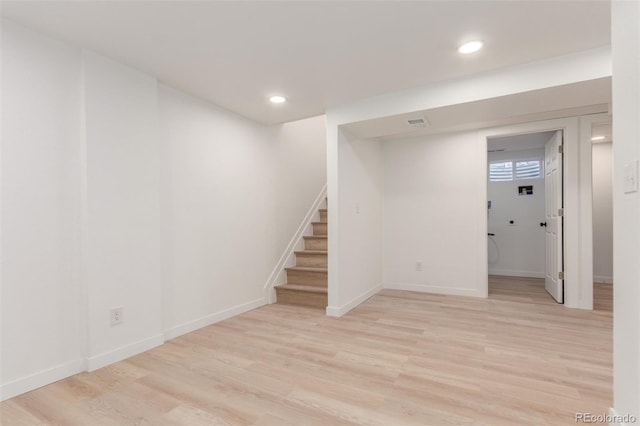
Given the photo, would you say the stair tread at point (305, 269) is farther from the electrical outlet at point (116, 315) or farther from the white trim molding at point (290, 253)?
the electrical outlet at point (116, 315)

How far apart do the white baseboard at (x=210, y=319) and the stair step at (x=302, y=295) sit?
0.70 feet

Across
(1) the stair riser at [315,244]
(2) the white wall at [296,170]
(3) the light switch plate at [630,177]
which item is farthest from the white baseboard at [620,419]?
(2) the white wall at [296,170]

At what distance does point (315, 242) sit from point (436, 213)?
5.53 feet

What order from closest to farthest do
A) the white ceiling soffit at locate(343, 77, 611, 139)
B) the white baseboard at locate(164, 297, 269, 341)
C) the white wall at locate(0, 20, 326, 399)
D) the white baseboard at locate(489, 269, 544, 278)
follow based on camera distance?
the white wall at locate(0, 20, 326, 399) → the white ceiling soffit at locate(343, 77, 611, 139) → the white baseboard at locate(164, 297, 269, 341) → the white baseboard at locate(489, 269, 544, 278)

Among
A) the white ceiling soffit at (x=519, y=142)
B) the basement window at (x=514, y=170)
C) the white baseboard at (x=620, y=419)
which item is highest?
the white ceiling soffit at (x=519, y=142)

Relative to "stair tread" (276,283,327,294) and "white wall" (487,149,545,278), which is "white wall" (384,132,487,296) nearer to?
"stair tread" (276,283,327,294)

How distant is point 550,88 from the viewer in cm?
246

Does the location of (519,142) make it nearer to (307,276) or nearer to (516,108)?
(516,108)

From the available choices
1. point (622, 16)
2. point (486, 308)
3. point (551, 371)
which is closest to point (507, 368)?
point (551, 371)

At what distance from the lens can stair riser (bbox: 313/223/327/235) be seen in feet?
15.4

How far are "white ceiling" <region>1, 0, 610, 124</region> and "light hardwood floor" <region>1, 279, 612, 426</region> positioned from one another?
7.23 ft

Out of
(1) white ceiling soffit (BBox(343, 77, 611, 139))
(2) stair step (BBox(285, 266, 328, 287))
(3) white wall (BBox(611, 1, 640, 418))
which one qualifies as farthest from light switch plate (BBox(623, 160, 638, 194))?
→ (2) stair step (BBox(285, 266, 328, 287))

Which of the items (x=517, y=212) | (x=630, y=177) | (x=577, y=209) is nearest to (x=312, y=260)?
(x=577, y=209)

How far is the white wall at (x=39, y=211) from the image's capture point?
1.89 m
